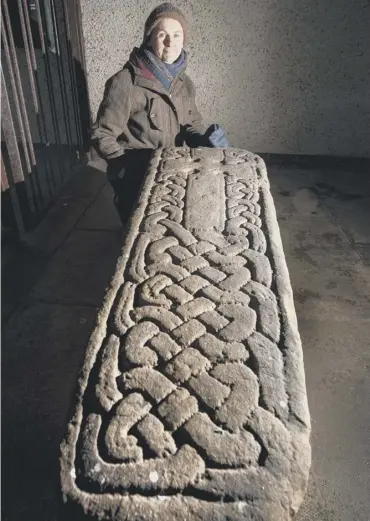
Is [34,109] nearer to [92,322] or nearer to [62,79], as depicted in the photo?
[62,79]

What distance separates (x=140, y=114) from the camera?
214cm

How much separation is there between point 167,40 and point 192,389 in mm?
1618

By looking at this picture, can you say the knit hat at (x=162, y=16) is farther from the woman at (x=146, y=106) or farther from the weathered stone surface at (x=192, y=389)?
the weathered stone surface at (x=192, y=389)

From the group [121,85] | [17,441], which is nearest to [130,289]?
[17,441]

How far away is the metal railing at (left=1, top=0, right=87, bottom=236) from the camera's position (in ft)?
7.23

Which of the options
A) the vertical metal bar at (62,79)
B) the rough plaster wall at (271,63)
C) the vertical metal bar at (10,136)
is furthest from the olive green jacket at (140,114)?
the rough plaster wall at (271,63)

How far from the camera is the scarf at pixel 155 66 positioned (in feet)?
6.63

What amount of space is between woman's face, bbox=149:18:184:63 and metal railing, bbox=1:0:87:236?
736mm

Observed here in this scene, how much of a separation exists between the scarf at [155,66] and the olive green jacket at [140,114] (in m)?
0.02

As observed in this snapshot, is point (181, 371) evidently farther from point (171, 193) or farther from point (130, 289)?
point (171, 193)

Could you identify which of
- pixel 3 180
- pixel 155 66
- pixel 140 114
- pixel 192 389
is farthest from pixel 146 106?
pixel 192 389

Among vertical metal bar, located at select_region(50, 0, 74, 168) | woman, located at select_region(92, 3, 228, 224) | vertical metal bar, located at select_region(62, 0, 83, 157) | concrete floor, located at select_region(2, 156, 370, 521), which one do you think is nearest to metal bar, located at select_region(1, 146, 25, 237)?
concrete floor, located at select_region(2, 156, 370, 521)

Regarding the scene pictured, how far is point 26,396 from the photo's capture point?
1613 millimetres

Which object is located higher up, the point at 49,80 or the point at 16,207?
the point at 49,80
